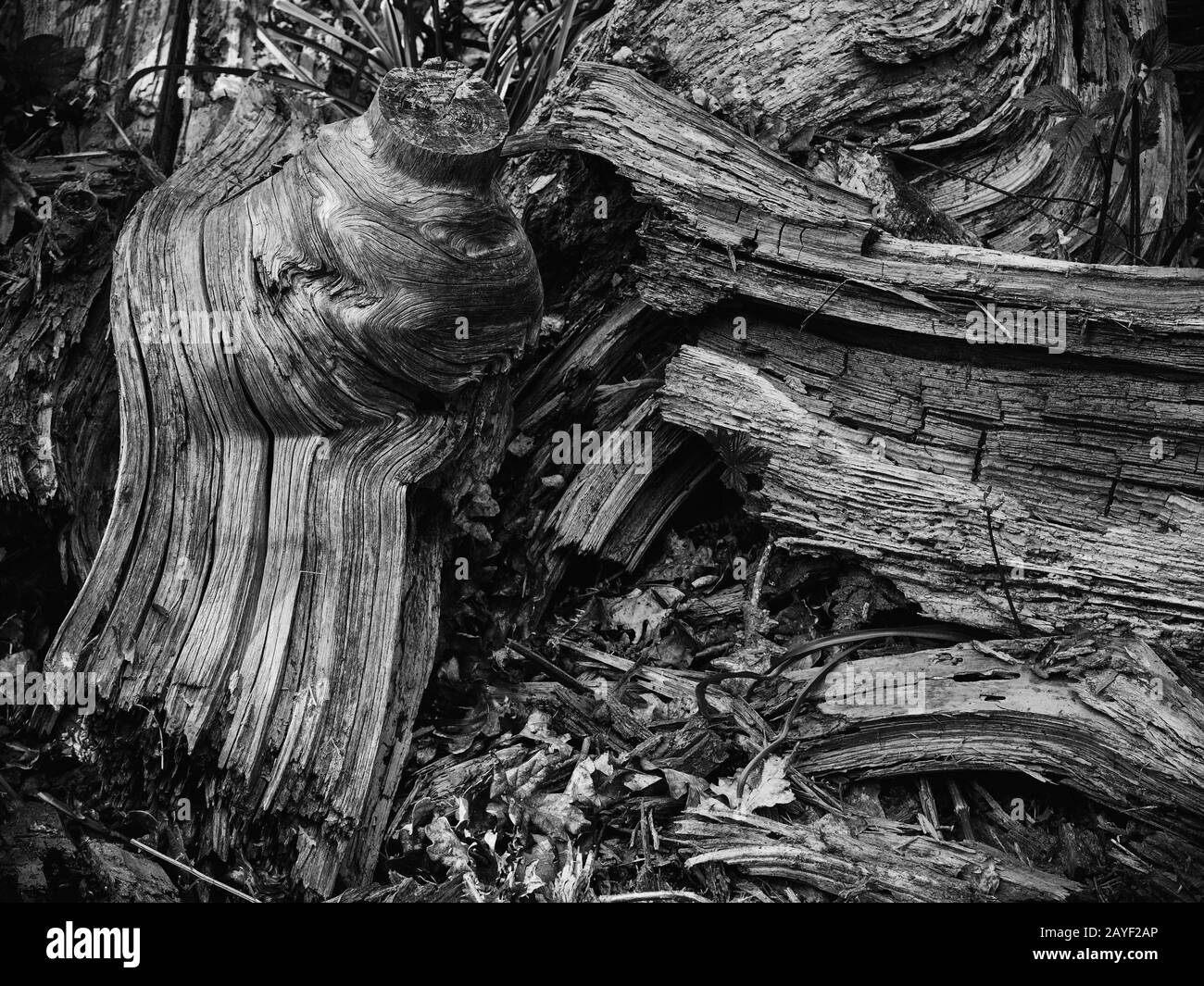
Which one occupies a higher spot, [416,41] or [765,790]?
[416,41]

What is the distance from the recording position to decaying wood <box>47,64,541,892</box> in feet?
10.4

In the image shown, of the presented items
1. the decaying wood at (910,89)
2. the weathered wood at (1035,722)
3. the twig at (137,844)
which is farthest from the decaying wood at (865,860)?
the decaying wood at (910,89)

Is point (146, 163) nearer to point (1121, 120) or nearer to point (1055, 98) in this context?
point (1055, 98)

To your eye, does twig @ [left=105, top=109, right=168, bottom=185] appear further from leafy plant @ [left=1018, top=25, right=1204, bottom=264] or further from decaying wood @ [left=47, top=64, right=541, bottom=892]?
leafy plant @ [left=1018, top=25, right=1204, bottom=264]

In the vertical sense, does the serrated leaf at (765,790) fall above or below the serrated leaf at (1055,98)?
below

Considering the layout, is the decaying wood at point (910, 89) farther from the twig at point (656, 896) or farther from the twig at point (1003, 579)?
the twig at point (656, 896)

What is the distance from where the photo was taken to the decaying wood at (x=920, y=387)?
131 inches

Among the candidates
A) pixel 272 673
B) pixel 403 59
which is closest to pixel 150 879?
pixel 272 673

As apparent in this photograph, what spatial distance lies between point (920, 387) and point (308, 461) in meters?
2.23

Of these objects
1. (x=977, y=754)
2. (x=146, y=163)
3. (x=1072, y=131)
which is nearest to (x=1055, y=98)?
(x=1072, y=131)

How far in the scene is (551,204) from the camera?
A: 13.0 ft

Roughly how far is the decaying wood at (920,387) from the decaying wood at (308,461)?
2.26 feet

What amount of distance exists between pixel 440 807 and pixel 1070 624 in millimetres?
2223

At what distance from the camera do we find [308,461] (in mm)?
3408
